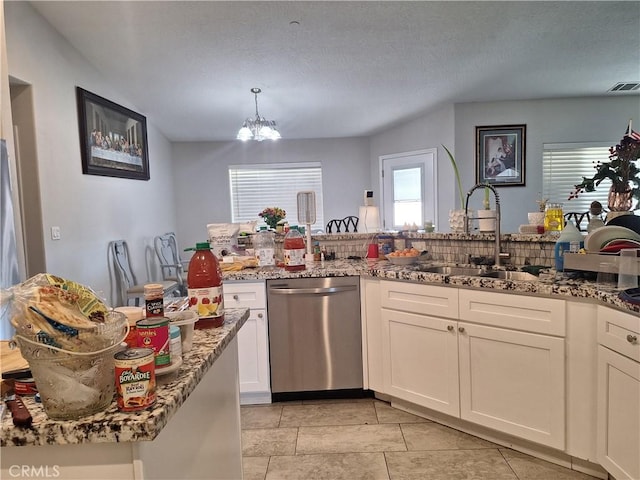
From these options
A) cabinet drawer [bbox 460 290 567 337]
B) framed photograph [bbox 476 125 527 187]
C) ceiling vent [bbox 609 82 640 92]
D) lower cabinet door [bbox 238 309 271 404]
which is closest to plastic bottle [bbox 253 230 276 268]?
lower cabinet door [bbox 238 309 271 404]

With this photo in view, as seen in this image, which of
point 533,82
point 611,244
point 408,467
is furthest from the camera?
point 533,82

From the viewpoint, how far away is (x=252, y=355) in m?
2.69

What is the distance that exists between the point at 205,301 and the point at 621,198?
2100mm

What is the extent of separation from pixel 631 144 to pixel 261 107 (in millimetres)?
4177

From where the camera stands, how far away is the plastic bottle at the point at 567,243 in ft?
6.87

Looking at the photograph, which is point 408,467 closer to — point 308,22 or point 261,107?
point 308,22

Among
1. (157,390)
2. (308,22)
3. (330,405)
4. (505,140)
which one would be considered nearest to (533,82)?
(505,140)

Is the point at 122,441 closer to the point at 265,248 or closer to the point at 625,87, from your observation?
the point at 265,248

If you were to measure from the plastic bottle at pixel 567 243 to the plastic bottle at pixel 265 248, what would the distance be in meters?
1.76

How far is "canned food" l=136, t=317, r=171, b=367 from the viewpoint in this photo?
838 mm

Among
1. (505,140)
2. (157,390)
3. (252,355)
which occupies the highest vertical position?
(505,140)

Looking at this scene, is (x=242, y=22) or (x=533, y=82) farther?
(x=533, y=82)

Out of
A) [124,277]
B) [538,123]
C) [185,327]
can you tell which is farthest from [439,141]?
[185,327]

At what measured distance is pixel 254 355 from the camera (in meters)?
2.69
